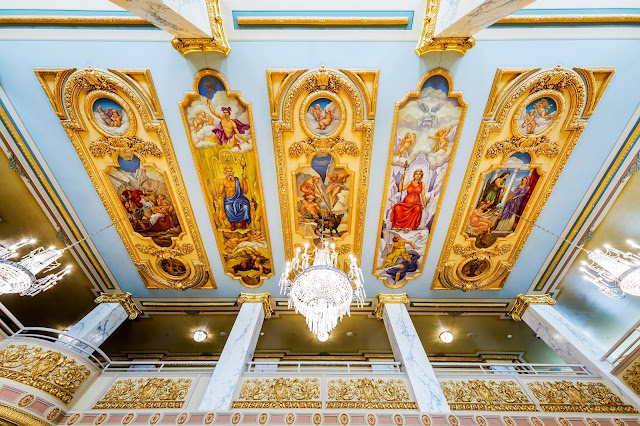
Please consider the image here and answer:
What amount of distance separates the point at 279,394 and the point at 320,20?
21.8 feet

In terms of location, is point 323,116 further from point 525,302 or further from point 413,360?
point 525,302

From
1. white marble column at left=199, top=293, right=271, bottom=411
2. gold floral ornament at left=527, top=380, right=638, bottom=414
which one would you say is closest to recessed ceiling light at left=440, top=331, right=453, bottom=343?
gold floral ornament at left=527, top=380, right=638, bottom=414

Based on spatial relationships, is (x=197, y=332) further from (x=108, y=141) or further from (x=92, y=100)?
(x=92, y=100)

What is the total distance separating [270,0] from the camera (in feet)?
12.9

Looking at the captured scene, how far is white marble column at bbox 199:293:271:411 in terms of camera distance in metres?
A: 4.62

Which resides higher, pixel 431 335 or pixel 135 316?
pixel 431 335

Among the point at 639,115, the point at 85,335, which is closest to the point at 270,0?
the point at 639,115

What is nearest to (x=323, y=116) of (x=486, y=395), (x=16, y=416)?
(x=486, y=395)

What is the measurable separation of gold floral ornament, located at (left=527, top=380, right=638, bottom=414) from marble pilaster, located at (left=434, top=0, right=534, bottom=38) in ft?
21.6

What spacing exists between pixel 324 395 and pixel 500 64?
6.73 m

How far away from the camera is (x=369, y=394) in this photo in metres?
4.73

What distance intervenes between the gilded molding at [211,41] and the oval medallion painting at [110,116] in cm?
177

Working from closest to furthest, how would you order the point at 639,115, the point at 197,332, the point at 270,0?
the point at 270,0, the point at 639,115, the point at 197,332

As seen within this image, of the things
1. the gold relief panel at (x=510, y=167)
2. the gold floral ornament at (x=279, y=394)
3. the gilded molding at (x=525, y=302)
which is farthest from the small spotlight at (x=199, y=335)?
the gilded molding at (x=525, y=302)
